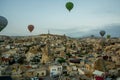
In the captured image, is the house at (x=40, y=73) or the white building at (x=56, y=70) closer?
the house at (x=40, y=73)

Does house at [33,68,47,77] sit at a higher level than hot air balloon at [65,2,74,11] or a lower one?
lower

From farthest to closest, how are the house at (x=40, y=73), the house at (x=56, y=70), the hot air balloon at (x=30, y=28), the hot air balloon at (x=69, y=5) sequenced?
1. the hot air balloon at (x=30, y=28)
2. the hot air balloon at (x=69, y=5)
3. the house at (x=56, y=70)
4. the house at (x=40, y=73)

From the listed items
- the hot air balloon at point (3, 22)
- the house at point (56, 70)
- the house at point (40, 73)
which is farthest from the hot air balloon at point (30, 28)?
the hot air balloon at point (3, 22)

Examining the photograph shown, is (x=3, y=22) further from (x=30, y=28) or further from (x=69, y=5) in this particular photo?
(x=30, y=28)

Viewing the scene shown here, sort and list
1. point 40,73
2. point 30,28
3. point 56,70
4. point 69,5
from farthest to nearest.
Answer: point 30,28, point 69,5, point 56,70, point 40,73

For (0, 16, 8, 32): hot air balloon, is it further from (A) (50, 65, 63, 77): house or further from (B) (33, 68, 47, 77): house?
(A) (50, 65, 63, 77): house

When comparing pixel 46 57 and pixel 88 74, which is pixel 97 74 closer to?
pixel 88 74

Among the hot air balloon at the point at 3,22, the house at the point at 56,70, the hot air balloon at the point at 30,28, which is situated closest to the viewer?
the hot air balloon at the point at 3,22

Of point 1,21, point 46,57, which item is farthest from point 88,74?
point 46,57

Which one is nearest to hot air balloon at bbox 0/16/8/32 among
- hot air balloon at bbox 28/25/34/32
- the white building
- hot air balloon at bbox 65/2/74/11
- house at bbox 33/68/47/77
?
house at bbox 33/68/47/77

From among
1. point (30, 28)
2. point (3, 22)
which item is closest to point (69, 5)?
point (3, 22)

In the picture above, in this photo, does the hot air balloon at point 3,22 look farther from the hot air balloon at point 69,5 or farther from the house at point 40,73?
the hot air balloon at point 69,5
